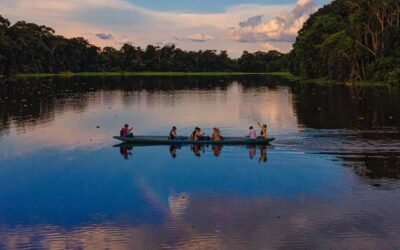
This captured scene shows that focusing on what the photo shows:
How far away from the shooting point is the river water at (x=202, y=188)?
1847 cm

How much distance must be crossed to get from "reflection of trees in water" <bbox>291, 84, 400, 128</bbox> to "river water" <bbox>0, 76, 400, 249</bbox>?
21.5 inches

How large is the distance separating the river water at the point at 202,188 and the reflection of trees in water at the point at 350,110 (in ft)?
1.79

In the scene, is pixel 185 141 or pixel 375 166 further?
pixel 185 141

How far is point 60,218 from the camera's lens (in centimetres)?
2056

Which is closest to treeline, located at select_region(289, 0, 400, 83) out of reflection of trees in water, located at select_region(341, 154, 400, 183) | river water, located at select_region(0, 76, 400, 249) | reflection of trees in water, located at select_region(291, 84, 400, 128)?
reflection of trees in water, located at select_region(291, 84, 400, 128)

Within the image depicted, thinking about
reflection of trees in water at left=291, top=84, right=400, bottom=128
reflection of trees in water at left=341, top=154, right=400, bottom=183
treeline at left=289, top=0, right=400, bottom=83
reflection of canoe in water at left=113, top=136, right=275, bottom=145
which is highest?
treeline at left=289, top=0, right=400, bottom=83

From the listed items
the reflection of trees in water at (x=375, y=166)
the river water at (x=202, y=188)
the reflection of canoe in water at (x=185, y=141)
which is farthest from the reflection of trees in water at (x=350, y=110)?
the reflection of trees in water at (x=375, y=166)

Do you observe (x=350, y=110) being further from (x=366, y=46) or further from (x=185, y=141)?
(x=366, y=46)

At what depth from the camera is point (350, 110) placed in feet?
185

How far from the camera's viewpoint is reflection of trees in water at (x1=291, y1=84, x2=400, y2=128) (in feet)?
150

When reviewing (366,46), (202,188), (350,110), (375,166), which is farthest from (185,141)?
(366,46)

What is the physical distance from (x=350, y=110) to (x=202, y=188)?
35.9 m

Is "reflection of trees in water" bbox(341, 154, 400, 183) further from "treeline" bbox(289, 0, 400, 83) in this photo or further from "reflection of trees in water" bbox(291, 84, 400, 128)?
"treeline" bbox(289, 0, 400, 83)

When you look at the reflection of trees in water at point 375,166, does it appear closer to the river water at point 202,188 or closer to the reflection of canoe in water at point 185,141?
the river water at point 202,188
